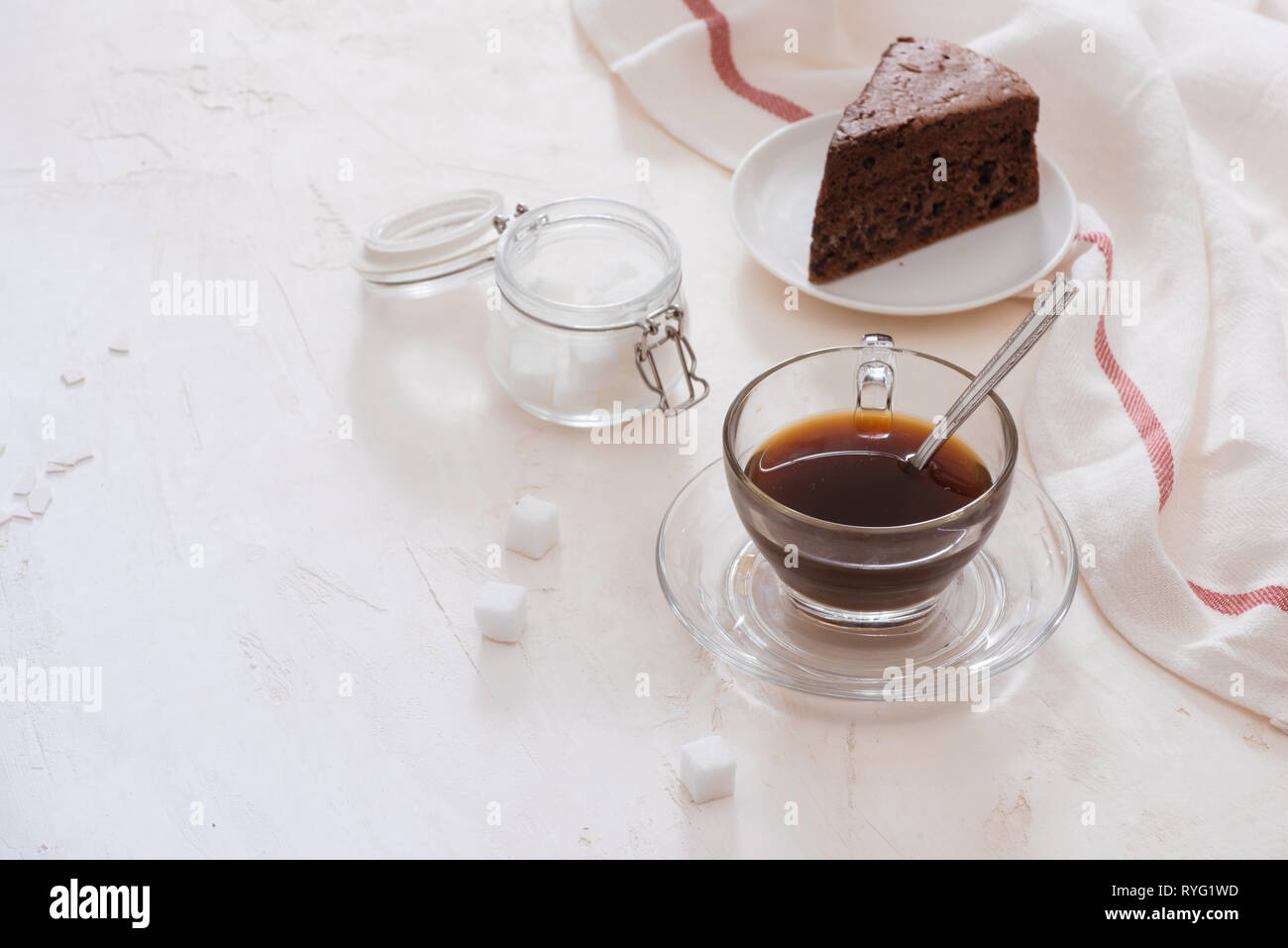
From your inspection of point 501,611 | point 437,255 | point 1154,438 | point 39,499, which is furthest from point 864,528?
point 39,499

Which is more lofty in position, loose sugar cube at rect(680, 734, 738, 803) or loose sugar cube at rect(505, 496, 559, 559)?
loose sugar cube at rect(505, 496, 559, 559)

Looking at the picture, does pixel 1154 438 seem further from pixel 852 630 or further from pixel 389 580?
pixel 389 580

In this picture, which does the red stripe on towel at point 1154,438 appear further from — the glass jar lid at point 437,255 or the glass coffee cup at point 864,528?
the glass jar lid at point 437,255

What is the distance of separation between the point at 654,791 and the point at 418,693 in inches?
7.9

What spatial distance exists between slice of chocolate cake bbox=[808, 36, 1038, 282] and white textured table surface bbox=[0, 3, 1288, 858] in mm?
110

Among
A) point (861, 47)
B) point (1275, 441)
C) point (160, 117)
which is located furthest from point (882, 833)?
point (160, 117)

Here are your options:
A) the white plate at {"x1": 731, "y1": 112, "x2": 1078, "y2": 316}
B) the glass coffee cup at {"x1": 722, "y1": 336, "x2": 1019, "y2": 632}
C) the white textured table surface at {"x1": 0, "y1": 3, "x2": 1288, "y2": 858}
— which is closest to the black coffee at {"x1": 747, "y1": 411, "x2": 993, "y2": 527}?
the glass coffee cup at {"x1": 722, "y1": 336, "x2": 1019, "y2": 632}

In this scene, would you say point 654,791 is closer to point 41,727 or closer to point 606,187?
point 41,727

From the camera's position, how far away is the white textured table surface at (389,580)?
86 centimetres

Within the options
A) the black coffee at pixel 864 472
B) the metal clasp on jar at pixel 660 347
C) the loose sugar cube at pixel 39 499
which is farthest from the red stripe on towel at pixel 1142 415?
the loose sugar cube at pixel 39 499

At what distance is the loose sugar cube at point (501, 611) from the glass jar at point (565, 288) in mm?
237

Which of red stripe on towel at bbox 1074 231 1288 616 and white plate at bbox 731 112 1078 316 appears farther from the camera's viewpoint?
white plate at bbox 731 112 1078 316

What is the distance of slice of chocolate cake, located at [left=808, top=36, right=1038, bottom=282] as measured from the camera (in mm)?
1302

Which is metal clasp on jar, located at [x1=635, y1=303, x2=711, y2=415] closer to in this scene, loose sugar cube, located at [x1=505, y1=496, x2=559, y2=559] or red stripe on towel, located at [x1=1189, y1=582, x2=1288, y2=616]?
loose sugar cube, located at [x1=505, y1=496, x2=559, y2=559]
